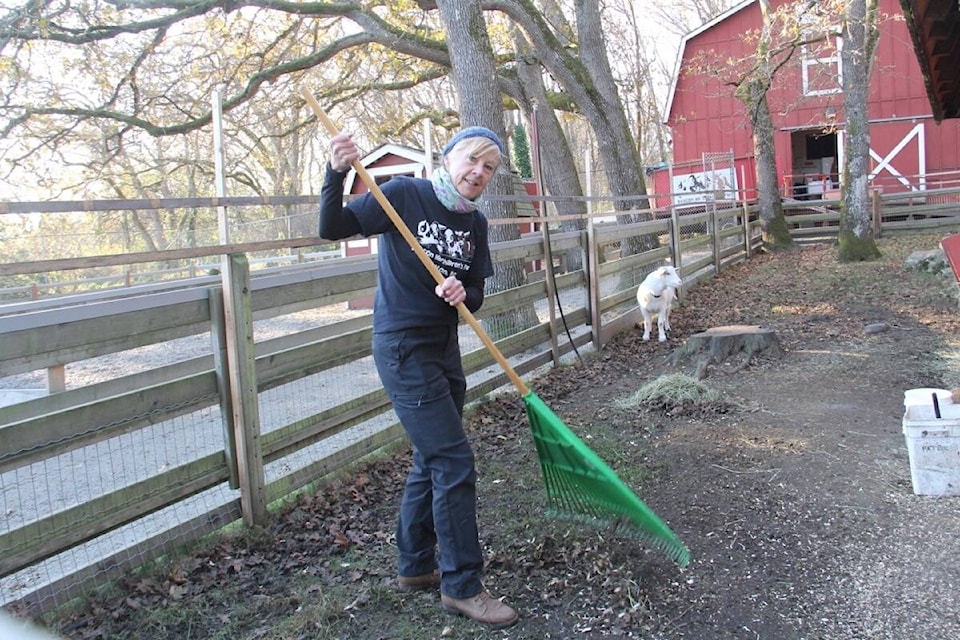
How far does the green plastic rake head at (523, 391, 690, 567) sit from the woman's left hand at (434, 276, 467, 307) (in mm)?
530

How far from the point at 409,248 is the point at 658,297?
233 inches

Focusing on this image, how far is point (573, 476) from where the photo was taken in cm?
301

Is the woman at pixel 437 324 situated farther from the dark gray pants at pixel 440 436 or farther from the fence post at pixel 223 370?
the fence post at pixel 223 370

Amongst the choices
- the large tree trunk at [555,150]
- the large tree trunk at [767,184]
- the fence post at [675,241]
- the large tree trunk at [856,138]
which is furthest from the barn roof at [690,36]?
the fence post at [675,241]

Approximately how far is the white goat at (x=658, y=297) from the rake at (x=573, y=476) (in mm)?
5317

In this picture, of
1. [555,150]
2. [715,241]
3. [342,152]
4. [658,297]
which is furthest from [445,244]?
[555,150]

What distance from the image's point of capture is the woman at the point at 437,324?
8.80 ft

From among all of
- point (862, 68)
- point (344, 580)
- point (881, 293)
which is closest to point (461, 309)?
point (344, 580)

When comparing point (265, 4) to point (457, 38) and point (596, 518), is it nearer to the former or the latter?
point (457, 38)

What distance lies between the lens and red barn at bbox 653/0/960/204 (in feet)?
70.5

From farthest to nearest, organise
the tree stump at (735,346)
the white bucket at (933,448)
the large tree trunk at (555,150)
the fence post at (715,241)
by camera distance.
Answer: the large tree trunk at (555,150), the fence post at (715,241), the tree stump at (735,346), the white bucket at (933,448)

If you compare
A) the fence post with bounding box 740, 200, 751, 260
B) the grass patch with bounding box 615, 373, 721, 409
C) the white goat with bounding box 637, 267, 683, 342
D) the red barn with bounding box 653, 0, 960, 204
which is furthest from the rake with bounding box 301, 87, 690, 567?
the red barn with bounding box 653, 0, 960, 204

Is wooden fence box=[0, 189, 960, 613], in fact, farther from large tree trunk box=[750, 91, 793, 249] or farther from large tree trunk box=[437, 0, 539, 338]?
large tree trunk box=[750, 91, 793, 249]

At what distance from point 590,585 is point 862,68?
1247 cm
